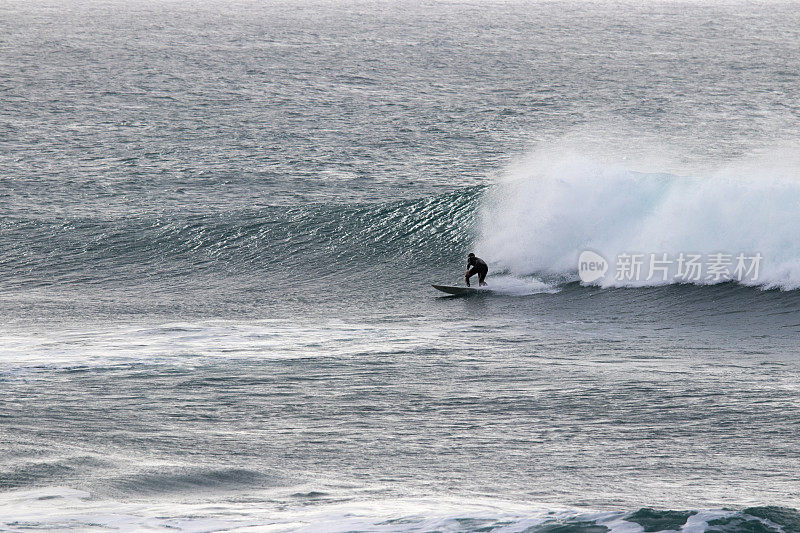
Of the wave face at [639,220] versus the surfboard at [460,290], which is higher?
the wave face at [639,220]

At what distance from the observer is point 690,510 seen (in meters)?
7.07

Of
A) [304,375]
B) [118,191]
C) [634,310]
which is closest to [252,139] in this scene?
[118,191]

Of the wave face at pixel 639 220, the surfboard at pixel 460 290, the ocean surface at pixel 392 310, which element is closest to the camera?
the ocean surface at pixel 392 310

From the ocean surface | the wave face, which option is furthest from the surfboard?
the wave face

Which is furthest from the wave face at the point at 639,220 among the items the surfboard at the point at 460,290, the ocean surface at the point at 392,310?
the surfboard at the point at 460,290

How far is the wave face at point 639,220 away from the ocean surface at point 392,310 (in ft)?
0.22

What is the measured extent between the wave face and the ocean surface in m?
0.07

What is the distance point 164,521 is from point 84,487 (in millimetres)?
1054

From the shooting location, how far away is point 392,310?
16.6 metres

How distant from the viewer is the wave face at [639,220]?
17.8 metres

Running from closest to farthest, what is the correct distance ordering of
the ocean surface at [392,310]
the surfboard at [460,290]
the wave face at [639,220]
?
1. the ocean surface at [392,310]
2. the surfboard at [460,290]
3. the wave face at [639,220]

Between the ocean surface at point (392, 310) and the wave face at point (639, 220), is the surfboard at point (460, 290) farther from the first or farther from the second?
the wave face at point (639, 220)

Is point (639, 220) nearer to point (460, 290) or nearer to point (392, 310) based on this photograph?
point (460, 290)

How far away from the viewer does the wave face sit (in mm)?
17844
